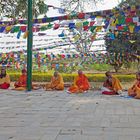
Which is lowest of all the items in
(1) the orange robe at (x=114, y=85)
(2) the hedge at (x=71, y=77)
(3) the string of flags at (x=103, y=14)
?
(2) the hedge at (x=71, y=77)

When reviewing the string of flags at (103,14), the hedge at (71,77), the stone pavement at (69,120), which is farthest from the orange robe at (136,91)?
the hedge at (71,77)

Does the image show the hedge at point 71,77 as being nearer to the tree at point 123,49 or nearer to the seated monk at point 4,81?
the tree at point 123,49

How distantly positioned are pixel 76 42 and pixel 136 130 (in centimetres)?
2625

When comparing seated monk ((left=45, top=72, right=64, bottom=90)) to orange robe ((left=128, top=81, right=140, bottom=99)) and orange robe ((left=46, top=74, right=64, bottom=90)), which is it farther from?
orange robe ((left=128, top=81, right=140, bottom=99))

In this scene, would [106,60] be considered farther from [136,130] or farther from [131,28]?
[136,130]

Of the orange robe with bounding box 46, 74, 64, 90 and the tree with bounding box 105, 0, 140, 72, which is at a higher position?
the tree with bounding box 105, 0, 140, 72

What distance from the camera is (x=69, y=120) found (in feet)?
29.9

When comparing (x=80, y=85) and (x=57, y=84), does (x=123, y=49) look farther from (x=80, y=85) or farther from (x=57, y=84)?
(x=80, y=85)

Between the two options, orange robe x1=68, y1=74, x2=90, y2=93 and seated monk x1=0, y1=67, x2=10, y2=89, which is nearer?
orange robe x1=68, y1=74, x2=90, y2=93

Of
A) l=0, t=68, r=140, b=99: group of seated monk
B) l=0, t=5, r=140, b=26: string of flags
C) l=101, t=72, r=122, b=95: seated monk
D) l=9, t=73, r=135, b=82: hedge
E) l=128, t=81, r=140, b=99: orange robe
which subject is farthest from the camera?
l=9, t=73, r=135, b=82: hedge

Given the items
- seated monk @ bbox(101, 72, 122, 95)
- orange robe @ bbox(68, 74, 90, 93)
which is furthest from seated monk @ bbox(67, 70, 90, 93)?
seated monk @ bbox(101, 72, 122, 95)

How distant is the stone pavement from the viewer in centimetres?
741

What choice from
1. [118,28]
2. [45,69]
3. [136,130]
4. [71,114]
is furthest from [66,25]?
[45,69]

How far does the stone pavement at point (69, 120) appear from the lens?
7.41m
